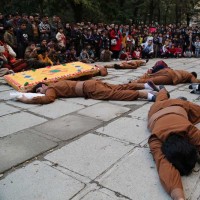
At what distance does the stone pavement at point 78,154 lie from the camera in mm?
2504

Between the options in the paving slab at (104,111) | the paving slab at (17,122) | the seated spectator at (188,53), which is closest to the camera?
the paving slab at (17,122)

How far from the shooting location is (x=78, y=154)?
10.3ft

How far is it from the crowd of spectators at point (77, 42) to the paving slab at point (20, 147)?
4.56m

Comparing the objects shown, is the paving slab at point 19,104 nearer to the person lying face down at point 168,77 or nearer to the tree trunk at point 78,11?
the person lying face down at point 168,77

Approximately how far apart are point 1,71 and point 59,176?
528 centimetres

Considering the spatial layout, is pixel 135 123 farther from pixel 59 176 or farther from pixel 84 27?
pixel 84 27

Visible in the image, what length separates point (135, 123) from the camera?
4.04m

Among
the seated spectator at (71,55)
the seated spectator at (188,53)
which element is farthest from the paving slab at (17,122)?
the seated spectator at (188,53)

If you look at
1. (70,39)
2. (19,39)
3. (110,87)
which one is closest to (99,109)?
(110,87)

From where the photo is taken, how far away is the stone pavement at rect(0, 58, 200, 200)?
98.6 inches

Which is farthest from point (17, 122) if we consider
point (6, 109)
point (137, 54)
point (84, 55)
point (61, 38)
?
point (137, 54)

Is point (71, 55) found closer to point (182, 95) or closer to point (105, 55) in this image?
point (105, 55)

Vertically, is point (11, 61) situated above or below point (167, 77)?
above

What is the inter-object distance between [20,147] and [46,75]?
3211 mm
